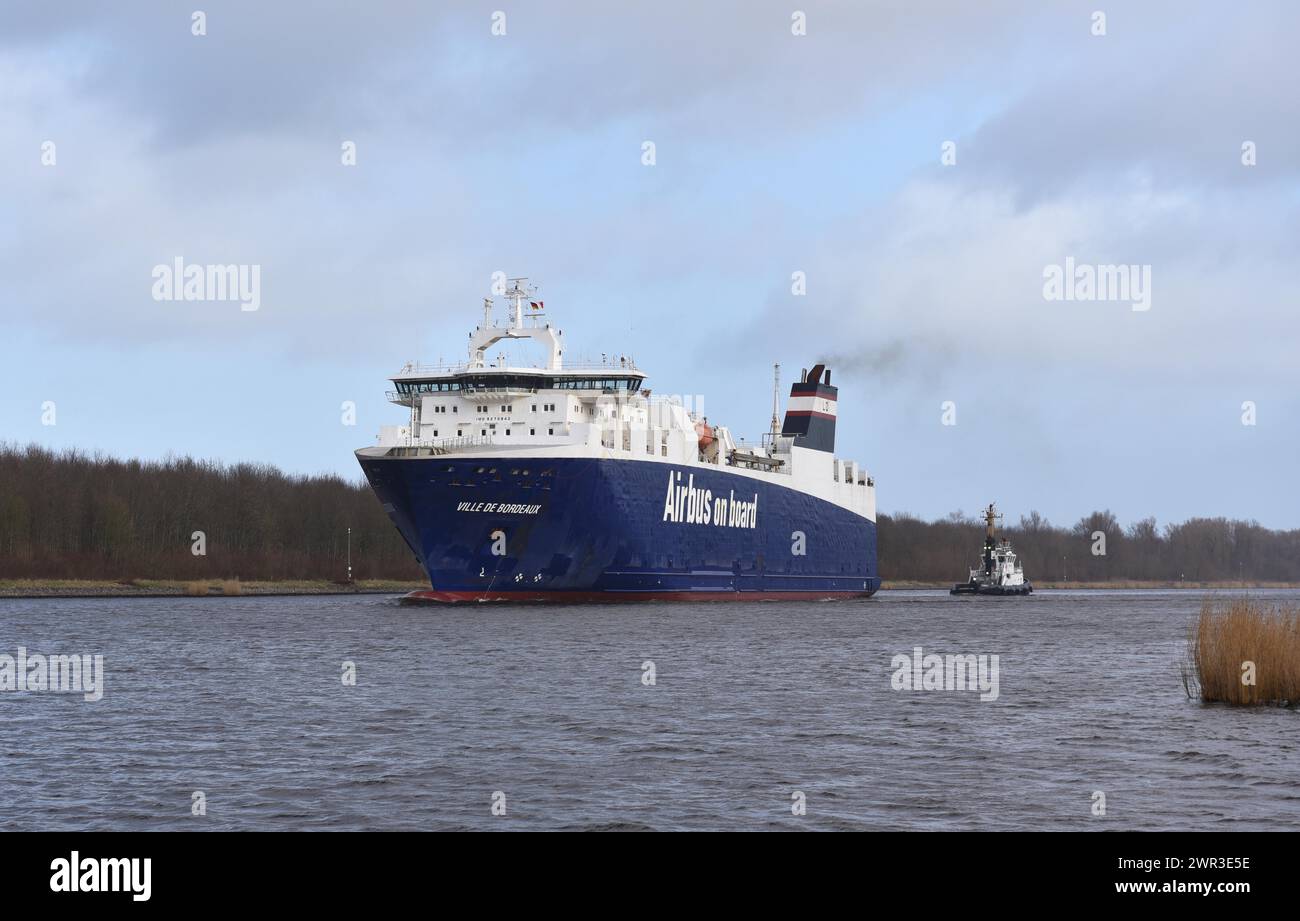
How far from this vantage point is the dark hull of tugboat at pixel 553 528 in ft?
163

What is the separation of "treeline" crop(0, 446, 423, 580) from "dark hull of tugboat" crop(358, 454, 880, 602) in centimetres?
3749

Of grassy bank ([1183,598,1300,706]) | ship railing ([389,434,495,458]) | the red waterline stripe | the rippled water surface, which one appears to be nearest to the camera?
the rippled water surface

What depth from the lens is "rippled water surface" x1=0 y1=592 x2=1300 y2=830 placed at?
15461 mm

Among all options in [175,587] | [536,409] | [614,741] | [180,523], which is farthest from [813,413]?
[614,741]

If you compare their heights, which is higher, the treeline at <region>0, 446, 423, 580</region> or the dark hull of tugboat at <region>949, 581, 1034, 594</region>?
the treeline at <region>0, 446, 423, 580</region>

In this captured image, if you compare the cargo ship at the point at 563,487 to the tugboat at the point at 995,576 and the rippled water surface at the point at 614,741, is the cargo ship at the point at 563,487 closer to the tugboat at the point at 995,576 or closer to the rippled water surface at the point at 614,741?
the rippled water surface at the point at 614,741

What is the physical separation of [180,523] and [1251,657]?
88450 millimetres

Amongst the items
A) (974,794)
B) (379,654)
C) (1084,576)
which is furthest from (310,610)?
(1084,576)

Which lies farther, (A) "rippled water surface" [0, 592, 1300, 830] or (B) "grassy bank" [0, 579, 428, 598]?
(B) "grassy bank" [0, 579, 428, 598]

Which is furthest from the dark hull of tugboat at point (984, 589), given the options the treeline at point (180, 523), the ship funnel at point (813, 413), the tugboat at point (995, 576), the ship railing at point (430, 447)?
the ship railing at point (430, 447)

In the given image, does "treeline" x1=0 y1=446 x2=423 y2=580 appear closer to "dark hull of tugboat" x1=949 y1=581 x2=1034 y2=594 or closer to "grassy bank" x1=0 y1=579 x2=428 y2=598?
"grassy bank" x1=0 y1=579 x2=428 y2=598

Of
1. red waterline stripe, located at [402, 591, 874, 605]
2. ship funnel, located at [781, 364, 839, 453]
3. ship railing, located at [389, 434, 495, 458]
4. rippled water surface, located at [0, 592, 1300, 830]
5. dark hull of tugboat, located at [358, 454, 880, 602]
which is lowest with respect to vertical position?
rippled water surface, located at [0, 592, 1300, 830]

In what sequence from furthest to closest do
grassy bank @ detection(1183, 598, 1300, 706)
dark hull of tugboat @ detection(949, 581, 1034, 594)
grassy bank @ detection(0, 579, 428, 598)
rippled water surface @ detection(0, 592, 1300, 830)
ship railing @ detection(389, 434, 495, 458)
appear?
dark hull of tugboat @ detection(949, 581, 1034, 594), grassy bank @ detection(0, 579, 428, 598), ship railing @ detection(389, 434, 495, 458), grassy bank @ detection(1183, 598, 1300, 706), rippled water surface @ detection(0, 592, 1300, 830)

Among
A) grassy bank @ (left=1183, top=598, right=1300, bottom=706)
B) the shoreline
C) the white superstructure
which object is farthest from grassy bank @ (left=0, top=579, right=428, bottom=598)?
grassy bank @ (left=1183, top=598, right=1300, bottom=706)
